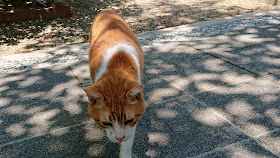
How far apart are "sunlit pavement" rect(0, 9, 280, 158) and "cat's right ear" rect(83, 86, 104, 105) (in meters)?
0.79

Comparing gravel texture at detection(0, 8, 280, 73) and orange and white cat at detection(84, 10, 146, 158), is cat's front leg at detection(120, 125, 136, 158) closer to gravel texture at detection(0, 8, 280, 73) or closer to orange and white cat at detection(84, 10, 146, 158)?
orange and white cat at detection(84, 10, 146, 158)

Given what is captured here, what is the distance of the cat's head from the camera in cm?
223

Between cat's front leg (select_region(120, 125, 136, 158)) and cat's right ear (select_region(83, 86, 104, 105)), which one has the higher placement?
cat's right ear (select_region(83, 86, 104, 105))

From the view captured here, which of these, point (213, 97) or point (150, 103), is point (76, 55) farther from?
point (213, 97)

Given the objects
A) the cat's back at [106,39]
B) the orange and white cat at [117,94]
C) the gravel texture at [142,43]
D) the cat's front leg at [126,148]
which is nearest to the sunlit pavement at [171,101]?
the gravel texture at [142,43]

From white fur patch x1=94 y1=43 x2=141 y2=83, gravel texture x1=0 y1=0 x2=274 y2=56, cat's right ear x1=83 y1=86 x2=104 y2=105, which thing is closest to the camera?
cat's right ear x1=83 y1=86 x2=104 y2=105

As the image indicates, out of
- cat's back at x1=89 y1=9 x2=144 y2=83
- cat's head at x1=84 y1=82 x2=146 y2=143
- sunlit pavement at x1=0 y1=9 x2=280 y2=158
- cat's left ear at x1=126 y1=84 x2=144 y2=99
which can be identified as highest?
cat's back at x1=89 y1=9 x2=144 y2=83

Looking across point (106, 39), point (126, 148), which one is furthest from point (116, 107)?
point (106, 39)

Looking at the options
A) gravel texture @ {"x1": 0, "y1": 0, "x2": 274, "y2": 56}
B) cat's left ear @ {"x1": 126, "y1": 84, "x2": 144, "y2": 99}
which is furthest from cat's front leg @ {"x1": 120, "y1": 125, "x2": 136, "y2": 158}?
gravel texture @ {"x1": 0, "y1": 0, "x2": 274, "y2": 56}

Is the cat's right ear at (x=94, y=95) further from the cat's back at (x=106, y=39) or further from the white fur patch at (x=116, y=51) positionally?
the cat's back at (x=106, y=39)

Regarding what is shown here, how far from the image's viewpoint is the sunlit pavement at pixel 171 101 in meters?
2.88

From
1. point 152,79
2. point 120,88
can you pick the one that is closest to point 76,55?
point 152,79

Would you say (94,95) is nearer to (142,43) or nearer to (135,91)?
(135,91)

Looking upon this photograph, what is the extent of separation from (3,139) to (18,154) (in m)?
0.37
